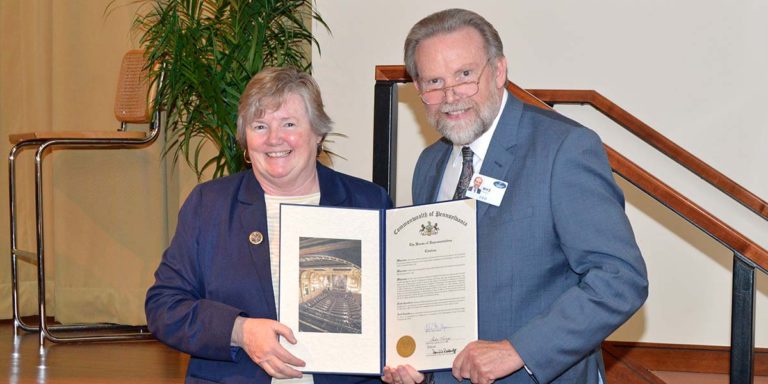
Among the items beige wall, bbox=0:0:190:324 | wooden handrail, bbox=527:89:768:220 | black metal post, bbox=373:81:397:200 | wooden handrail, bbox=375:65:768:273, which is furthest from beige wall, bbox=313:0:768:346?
wooden handrail, bbox=375:65:768:273

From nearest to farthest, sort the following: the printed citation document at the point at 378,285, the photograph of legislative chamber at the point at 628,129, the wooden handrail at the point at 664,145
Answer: the printed citation document at the point at 378,285, the wooden handrail at the point at 664,145, the photograph of legislative chamber at the point at 628,129

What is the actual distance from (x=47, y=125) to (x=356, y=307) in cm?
450

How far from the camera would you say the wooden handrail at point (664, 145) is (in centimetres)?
446

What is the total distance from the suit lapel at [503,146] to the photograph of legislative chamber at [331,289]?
32 centimetres

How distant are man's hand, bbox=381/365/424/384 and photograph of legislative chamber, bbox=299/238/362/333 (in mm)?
121

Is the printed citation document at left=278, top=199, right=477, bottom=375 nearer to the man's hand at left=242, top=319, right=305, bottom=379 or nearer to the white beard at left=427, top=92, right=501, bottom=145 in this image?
the man's hand at left=242, top=319, right=305, bottom=379

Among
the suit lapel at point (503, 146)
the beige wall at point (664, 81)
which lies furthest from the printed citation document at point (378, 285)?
the beige wall at point (664, 81)

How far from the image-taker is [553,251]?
83.2 inches

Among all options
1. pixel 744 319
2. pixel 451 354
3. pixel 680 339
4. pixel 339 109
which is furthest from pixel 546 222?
pixel 680 339

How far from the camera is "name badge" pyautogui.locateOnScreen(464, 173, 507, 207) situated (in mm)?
2156

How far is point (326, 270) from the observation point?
87.7 inches

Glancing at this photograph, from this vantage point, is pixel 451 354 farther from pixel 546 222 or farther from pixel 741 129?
pixel 741 129

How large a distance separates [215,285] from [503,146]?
2.57 feet

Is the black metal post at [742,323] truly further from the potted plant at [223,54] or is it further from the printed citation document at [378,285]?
the potted plant at [223,54]
